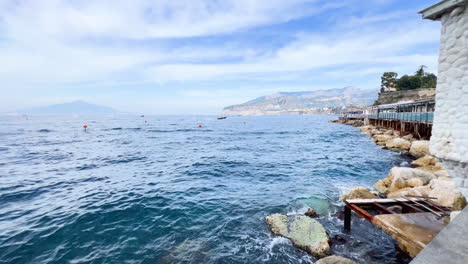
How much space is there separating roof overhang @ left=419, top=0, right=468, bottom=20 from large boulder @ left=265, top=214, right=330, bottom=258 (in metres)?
7.43

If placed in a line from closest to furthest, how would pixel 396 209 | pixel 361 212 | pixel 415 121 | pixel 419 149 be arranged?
pixel 361 212, pixel 396 209, pixel 419 149, pixel 415 121

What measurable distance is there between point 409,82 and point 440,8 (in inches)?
3844

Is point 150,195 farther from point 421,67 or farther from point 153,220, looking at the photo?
point 421,67

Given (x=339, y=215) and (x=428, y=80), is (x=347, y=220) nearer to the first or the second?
(x=339, y=215)

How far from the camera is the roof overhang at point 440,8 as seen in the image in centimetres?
529

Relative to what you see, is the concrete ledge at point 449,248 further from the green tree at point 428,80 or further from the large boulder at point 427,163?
the green tree at point 428,80

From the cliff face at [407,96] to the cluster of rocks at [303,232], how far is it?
67.5 meters

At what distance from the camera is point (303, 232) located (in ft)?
28.2

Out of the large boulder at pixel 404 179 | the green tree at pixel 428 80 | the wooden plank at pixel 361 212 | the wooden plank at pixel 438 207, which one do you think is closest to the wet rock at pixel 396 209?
the wooden plank at pixel 438 207

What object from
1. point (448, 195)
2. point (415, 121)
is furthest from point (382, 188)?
point (415, 121)

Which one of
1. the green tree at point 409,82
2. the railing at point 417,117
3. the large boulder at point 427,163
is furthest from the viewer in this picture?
the green tree at point 409,82

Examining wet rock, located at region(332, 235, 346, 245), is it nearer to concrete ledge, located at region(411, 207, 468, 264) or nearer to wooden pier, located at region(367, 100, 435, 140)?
concrete ledge, located at region(411, 207, 468, 264)

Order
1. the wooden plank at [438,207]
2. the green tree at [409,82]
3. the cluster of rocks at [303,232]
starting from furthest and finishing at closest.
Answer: the green tree at [409,82]
the wooden plank at [438,207]
the cluster of rocks at [303,232]

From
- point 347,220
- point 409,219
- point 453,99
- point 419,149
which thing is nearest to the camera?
point 453,99
